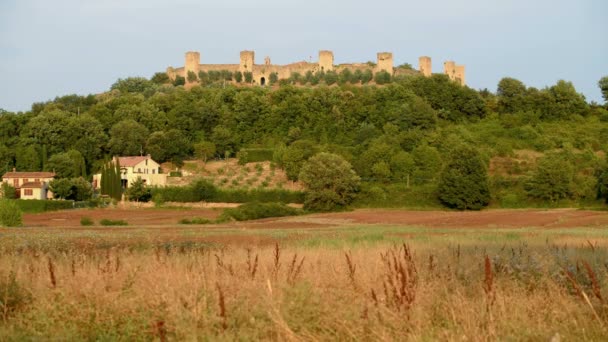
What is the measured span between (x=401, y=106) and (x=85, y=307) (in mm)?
75381

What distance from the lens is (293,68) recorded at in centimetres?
12062

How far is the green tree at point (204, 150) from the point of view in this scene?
84.7 m

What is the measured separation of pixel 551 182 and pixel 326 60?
2466 inches

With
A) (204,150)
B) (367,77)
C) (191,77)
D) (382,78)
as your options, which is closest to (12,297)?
(204,150)

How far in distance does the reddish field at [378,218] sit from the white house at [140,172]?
1134 centimetres

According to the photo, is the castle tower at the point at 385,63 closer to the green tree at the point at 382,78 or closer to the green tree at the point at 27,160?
the green tree at the point at 382,78

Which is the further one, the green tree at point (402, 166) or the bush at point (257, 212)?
the green tree at point (402, 166)

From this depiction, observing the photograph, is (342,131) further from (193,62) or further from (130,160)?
(193,62)

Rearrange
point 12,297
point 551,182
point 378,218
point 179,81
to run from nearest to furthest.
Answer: point 12,297 → point 378,218 → point 551,182 → point 179,81

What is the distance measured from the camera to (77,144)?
280 ft

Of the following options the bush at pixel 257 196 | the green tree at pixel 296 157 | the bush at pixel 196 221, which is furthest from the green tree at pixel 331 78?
the bush at pixel 196 221

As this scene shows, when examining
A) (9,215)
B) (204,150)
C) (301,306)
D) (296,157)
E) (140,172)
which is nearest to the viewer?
(301,306)

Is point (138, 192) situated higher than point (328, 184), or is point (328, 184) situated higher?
point (328, 184)

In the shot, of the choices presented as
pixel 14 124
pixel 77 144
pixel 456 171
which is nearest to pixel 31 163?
pixel 77 144
